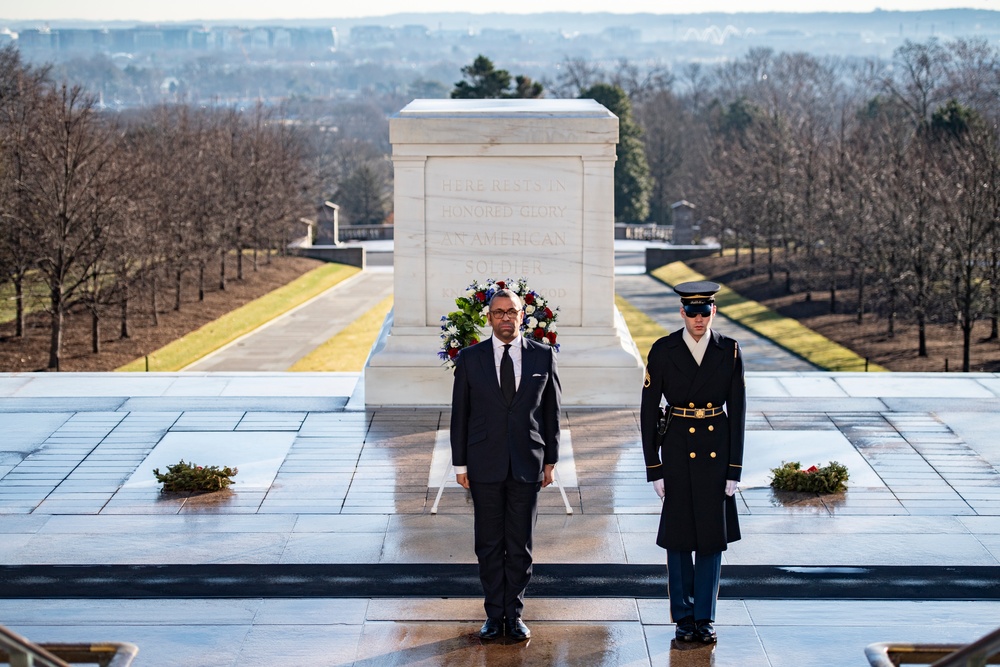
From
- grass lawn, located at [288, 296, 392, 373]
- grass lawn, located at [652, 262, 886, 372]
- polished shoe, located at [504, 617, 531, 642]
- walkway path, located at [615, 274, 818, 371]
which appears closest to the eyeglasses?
polished shoe, located at [504, 617, 531, 642]

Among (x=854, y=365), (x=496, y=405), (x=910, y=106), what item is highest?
(x=910, y=106)

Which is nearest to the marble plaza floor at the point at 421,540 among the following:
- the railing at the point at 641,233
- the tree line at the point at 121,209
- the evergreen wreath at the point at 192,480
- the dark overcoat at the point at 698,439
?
the evergreen wreath at the point at 192,480

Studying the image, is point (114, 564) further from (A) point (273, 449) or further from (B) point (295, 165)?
(B) point (295, 165)

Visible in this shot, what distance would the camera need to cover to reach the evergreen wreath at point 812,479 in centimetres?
952

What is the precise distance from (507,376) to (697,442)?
1061 millimetres

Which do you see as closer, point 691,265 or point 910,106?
point 691,265

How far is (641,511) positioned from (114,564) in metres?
3.57

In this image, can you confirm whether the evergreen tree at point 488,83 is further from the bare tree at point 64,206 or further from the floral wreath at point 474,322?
the floral wreath at point 474,322

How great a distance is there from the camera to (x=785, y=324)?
105 feet

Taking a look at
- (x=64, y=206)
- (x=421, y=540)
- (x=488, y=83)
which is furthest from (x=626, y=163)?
(x=421, y=540)

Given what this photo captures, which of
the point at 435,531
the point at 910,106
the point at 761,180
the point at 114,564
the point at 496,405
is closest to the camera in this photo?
the point at 496,405

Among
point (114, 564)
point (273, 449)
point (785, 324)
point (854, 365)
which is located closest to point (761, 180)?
point (785, 324)

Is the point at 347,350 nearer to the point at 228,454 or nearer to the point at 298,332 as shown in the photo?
the point at 298,332

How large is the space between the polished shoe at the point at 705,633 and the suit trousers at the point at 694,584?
29 mm
